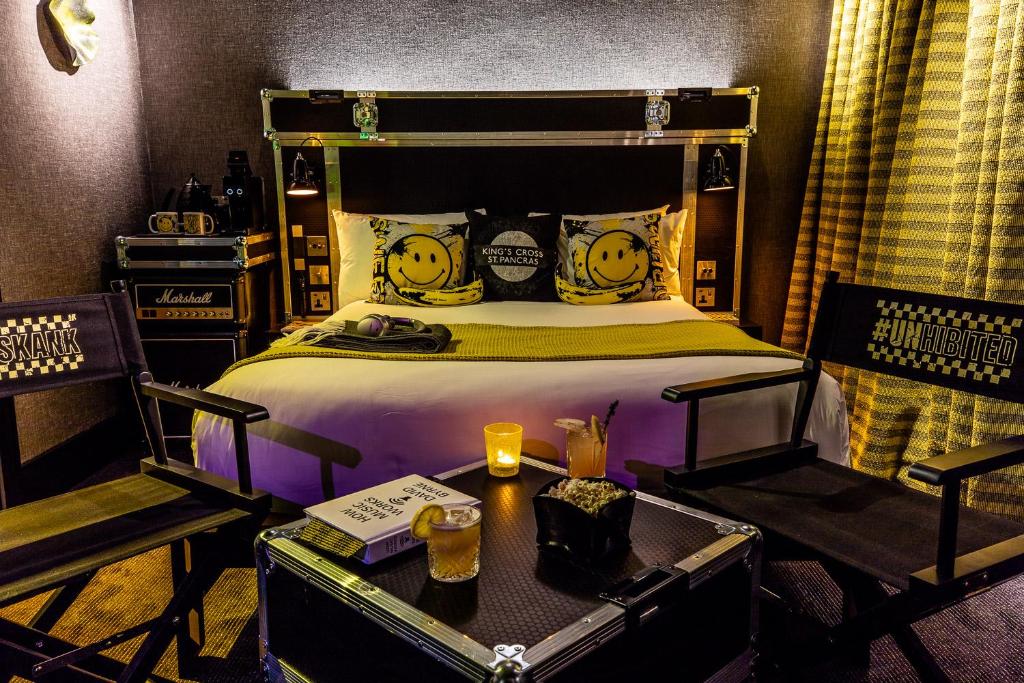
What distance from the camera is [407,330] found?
2516mm

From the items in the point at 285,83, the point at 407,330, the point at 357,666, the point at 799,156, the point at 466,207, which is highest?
the point at 285,83

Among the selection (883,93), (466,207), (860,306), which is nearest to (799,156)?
(883,93)

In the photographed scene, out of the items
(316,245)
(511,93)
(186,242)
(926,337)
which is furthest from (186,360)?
(926,337)

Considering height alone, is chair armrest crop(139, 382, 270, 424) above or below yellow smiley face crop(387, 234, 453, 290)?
below

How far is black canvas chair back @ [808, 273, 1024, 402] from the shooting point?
1.78 metres

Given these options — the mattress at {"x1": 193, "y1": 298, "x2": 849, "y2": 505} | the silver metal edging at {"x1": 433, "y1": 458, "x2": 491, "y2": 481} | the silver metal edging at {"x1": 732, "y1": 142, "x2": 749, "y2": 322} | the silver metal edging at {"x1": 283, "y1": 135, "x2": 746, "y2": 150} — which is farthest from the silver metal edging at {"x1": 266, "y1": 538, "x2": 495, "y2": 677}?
the silver metal edging at {"x1": 732, "y1": 142, "x2": 749, "y2": 322}

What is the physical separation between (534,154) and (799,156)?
4.92 ft

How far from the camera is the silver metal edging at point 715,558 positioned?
4.49 feet

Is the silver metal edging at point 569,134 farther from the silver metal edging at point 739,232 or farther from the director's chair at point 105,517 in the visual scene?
the director's chair at point 105,517

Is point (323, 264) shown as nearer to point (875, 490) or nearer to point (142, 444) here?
point (142, 444)

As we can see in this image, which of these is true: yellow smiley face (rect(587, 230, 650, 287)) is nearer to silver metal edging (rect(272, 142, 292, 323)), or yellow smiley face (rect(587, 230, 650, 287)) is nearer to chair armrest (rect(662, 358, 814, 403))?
chair armrest (rect(662, 358, 814, 403))

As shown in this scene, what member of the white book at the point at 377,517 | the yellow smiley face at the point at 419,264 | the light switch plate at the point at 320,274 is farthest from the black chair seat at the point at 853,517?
the light switch plate at the point at 320,274

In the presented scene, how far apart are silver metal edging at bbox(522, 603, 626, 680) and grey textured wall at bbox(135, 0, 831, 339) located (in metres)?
3.43

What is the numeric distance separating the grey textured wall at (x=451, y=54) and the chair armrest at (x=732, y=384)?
2.43 m
